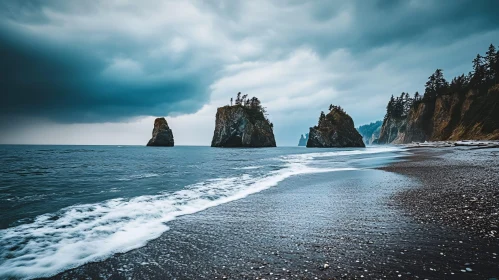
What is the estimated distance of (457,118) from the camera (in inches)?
2963

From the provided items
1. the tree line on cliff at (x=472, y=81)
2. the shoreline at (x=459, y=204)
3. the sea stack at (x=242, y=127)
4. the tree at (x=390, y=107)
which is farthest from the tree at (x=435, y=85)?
the shoreline at (x=459, y=204)

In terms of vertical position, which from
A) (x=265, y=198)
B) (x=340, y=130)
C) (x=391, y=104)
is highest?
(x=391, y=104)

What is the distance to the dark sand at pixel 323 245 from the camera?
11.7ft

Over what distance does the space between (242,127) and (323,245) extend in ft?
375

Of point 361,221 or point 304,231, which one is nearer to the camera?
point 304,231

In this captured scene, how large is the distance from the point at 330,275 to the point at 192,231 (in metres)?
3.70

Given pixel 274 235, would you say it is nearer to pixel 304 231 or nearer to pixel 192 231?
pixel 304 231

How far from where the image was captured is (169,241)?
5.28m

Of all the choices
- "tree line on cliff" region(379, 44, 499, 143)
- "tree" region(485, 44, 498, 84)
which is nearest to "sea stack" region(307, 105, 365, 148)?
"tree line on cliff" region(379, 44, 499, 143)

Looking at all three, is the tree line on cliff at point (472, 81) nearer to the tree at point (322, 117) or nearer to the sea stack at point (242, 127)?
the tree at point (322, 117)

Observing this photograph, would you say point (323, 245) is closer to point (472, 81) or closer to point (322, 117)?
point (472, 81)

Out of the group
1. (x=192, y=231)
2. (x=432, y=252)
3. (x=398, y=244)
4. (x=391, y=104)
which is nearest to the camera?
(x=432, y=252)

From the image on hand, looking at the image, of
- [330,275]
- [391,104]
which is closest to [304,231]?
[330,275]

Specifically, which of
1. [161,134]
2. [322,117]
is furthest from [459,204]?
[161,134]
